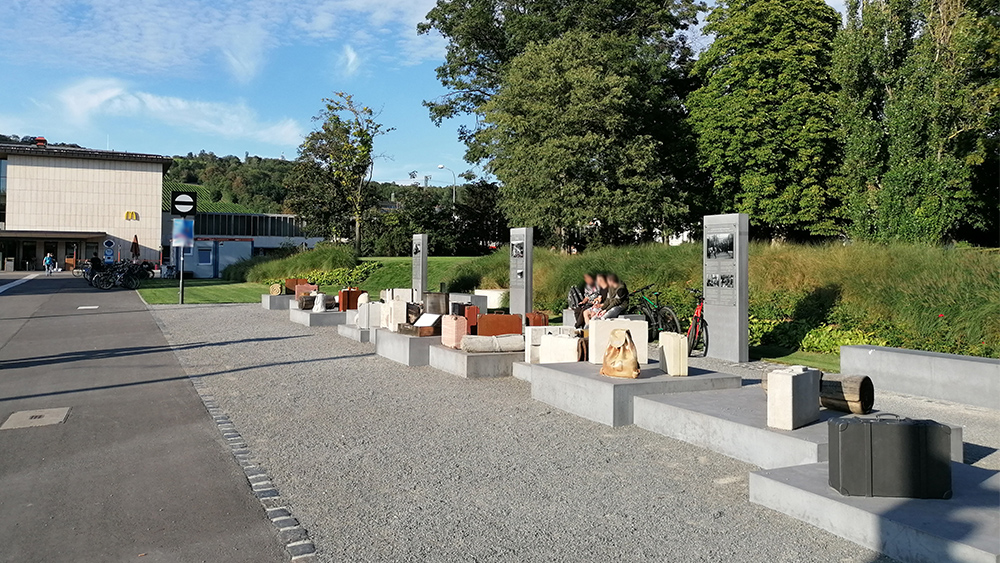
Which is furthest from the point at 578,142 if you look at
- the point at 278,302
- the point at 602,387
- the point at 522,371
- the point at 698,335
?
the point at 602,387

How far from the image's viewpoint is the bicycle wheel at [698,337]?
1266cm

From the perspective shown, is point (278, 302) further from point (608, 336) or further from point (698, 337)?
point (608, 336)

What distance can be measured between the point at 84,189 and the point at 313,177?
24.5 metres

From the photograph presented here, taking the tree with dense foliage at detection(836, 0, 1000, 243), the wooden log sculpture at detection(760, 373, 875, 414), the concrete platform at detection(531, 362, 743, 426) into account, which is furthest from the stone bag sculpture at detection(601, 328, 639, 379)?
the tree with dense foliage at detection(836, 0, 1000, 243)

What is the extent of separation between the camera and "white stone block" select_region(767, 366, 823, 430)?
5730 millimetres

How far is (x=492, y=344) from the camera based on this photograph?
1059 centimetres

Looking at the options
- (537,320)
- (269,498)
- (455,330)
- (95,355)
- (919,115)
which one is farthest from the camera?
(919,115)

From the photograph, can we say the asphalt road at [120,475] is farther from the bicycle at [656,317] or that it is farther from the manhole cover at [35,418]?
the bicycle at [656,317]

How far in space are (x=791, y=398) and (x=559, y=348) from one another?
12.1ft

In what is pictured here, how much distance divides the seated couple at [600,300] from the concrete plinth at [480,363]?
1.72 metres

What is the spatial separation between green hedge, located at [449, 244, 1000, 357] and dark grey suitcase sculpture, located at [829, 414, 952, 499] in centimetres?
674

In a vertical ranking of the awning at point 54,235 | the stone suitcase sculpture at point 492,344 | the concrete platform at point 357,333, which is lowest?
the concrete platform at point 357,333

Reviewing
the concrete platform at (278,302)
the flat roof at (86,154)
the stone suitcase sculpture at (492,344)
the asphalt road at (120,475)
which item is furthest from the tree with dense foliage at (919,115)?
the flat roof at (86,154)

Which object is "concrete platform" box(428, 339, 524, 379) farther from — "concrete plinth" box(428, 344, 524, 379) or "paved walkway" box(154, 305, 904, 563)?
"paved walkway" box(154, 305, 904, 563)
